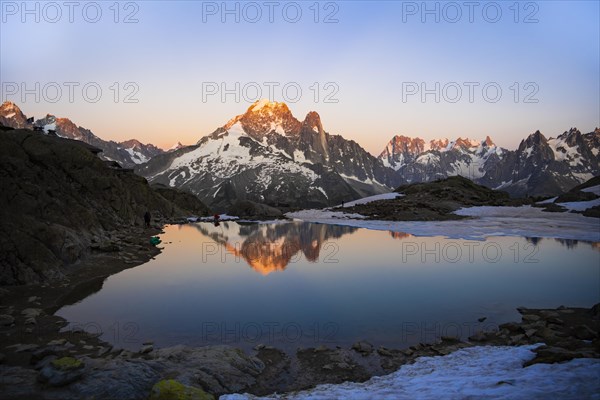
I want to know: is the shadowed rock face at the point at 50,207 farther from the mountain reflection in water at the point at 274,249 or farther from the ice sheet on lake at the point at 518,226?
the ice sheet on lake at the point at 518,226

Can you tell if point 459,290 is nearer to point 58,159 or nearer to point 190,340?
point 190,340

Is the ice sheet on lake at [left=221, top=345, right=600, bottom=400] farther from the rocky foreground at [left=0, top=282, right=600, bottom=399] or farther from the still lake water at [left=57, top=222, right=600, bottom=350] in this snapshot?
the still lake water at [left=57, top=222, right=600, bottom=350]

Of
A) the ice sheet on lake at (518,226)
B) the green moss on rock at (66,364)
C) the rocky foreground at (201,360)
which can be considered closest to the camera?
the rocky foreground at (201,360)

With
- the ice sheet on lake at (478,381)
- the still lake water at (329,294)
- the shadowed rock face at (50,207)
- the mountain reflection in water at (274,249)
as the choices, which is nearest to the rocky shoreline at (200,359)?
the ice sheet on lake at (478,381)

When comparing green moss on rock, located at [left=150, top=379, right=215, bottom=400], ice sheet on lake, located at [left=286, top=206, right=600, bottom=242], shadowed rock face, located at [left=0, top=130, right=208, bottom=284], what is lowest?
green moss on rock, located at [left=150, top=379, right=215, bottom=400]

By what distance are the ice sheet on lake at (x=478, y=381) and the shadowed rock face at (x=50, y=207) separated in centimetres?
1705

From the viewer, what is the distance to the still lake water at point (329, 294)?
1401 centimetres

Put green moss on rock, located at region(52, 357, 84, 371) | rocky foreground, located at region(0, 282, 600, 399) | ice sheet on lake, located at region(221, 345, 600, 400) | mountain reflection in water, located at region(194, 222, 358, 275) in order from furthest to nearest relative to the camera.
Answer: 1. mountain reflection in water, located at region(194, 222, 358, 275)
2. green moss on rock, located at region(52, 357, 84, 371)
3. rocky foreground, located at region(0, 282, 600, 399)
4. ice sheet on lake, located at region(221, 345, 600, 400)

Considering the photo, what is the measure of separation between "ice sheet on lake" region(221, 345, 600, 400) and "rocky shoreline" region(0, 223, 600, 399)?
566 mm

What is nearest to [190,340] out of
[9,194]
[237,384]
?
[237,384]

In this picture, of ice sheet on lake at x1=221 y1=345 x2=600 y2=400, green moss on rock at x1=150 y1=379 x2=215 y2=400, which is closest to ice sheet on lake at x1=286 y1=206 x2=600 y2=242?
ice sheet on lake at x1=221 y1=345 x2=600 y2=400

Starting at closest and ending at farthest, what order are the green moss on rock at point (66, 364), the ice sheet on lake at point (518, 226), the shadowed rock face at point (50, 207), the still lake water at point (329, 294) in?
1. the green moss on rock at point (66, 364)
2. the still lake water at point (329, 294)
3. the shadowed rock face at point (50, 207)
4. the ice sheet on lake at point (518, 226)

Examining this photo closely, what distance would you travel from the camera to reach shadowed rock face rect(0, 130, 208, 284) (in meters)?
20.0

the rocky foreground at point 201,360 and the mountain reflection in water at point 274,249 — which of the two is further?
the mountain reflection in water at point 274,249
